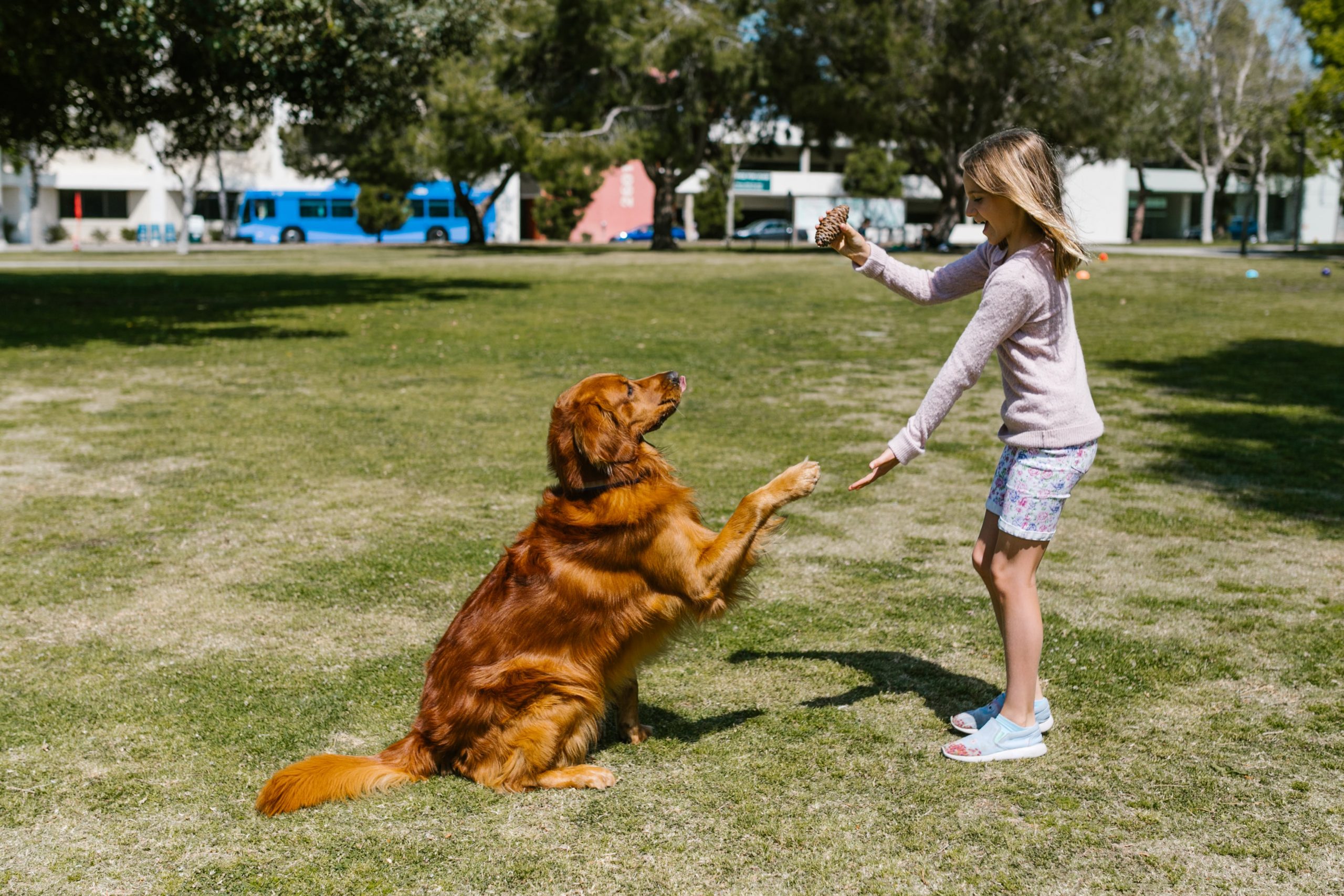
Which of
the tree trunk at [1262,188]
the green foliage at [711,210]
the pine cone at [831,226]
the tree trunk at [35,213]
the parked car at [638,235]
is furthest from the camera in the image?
the green foliage at [711,210]

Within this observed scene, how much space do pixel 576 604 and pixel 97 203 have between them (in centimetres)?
7270

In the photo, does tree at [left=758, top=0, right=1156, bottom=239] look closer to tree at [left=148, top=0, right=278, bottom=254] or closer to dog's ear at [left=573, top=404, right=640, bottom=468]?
tree at [left=148, top=0, right=278, bottom=254]

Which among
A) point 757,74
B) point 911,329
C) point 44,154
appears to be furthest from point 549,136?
point 44,154

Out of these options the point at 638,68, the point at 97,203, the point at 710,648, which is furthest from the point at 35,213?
the point at 710,648

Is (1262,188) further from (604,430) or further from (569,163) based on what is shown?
(604,430)

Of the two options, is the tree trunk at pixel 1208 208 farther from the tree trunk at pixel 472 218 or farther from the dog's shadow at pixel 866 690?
the dog's shadow at pixel 866 690

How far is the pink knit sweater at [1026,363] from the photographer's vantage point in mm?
3574

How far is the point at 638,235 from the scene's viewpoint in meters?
73.3

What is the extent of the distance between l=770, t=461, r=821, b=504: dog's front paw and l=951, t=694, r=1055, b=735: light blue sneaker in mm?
1069

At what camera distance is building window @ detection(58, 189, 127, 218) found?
65.9 metres

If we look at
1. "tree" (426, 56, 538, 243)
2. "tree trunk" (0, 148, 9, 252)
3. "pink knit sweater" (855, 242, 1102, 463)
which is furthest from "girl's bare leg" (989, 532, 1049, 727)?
"tree trunk" (0, 148, 9, 252)

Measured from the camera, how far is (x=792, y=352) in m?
14.6

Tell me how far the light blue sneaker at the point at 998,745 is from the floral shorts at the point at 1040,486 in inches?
26.3

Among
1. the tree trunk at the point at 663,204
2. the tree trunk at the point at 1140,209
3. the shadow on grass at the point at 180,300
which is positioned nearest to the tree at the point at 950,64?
the tree trunk at the point at 663,204
